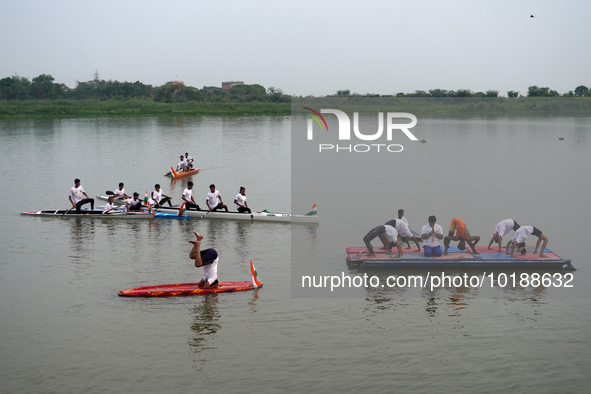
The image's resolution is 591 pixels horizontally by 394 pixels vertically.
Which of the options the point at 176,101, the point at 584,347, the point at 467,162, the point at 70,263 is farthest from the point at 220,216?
the point at 176,101

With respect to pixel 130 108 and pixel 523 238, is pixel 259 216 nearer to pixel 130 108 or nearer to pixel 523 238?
pixel 523 238

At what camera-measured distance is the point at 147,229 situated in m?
23.9

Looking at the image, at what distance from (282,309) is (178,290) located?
8.99 feet

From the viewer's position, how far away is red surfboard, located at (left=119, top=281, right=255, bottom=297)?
53.2ft

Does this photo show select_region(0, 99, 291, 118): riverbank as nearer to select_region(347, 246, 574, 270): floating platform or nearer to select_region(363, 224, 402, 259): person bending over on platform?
select_region(363, 224, 402, 259): person bending over on platform

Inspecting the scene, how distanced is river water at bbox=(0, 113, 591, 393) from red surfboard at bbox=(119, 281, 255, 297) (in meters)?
0.18

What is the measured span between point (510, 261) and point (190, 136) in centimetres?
5055

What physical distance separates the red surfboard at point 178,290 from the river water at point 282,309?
0.59 ft

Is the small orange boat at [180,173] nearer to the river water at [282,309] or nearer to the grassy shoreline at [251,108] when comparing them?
the river water at [282,309]

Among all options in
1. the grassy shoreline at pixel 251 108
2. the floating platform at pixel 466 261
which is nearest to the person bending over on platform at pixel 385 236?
the floating platform at pixel 466 261

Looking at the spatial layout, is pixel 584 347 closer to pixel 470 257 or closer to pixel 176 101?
pixel 470 257

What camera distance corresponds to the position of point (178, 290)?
16.3m

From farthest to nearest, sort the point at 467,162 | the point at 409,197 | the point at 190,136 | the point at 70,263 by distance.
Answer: the point at 190,136 < the point at 467,162 < the point at 409,197 < the point at 70,263

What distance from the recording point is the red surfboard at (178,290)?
53.2ft
